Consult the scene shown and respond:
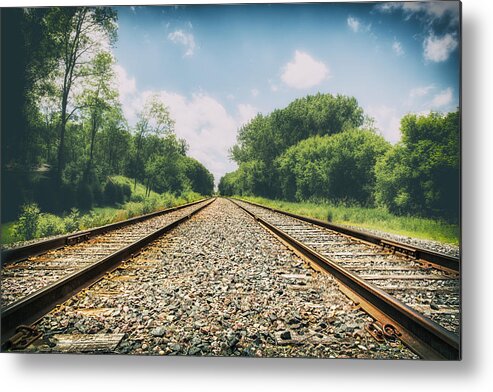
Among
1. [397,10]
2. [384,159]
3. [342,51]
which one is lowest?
[384,159]

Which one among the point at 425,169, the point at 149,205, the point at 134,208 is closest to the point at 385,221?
the point at 425,169

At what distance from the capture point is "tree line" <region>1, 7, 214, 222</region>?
3.15 metres

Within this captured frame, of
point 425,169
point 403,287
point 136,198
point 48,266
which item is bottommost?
point 403,287

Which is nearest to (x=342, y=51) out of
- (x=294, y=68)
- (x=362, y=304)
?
(x=294, y=68)

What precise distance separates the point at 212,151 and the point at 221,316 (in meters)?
1.77

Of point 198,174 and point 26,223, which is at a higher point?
point 198,174

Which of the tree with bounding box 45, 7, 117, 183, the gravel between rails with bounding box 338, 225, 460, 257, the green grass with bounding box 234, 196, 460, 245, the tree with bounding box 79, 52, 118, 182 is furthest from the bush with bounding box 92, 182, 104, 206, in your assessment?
the gravel between rails with bounding box 338, 225, 460, 257

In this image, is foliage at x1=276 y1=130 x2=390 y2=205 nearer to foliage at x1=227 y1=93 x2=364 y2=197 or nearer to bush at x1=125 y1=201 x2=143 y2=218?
foliage at x1=227 y1=93 x2=364 y2=197

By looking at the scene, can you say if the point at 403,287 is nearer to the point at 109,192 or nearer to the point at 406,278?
the point at 406,278

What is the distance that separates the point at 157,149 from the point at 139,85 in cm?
73

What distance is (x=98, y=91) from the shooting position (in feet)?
10.8

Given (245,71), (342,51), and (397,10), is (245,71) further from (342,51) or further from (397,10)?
(397,10)

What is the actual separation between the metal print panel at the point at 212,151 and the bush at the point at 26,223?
0.01 m

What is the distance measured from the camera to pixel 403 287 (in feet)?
9.21
